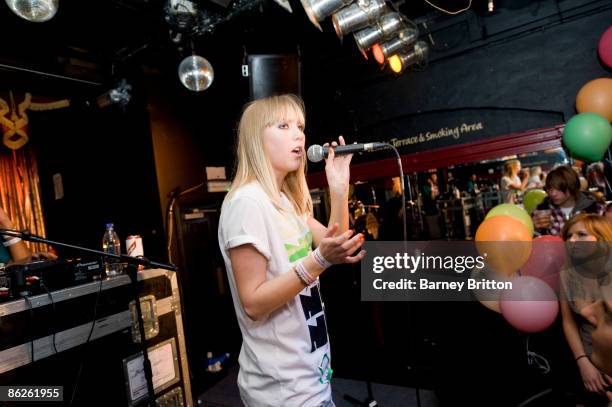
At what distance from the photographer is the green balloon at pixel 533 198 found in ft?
14.7

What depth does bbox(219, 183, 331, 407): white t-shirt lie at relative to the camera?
3.81 ft

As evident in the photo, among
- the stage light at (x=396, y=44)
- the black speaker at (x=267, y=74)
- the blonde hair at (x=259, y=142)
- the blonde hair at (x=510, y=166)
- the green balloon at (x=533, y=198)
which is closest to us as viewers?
the blonde hair at (x=259, y=142)

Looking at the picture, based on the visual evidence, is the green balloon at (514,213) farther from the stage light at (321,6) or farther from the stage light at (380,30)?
the stage light at (321,6)

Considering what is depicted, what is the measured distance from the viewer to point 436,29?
4.48 metres

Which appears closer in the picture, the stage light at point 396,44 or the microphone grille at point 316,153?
the microphone grille at point 316,153

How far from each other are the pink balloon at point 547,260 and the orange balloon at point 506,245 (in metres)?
0.05

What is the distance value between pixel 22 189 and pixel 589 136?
6265mm

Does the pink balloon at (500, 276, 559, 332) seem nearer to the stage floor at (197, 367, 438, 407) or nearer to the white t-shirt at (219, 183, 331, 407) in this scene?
the stage floor at (197, 367, 438, 407)

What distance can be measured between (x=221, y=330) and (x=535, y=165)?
14.7 feet

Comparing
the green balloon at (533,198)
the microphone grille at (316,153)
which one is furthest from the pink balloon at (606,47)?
the microphone grille at (316,153)

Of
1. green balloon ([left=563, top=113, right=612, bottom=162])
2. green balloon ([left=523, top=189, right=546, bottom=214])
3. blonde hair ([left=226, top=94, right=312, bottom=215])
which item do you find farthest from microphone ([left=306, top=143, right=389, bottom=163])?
green balloon ([left=523, top=189, right=546, bottom=214])

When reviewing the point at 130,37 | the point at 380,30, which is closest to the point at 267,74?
the point at 380,30

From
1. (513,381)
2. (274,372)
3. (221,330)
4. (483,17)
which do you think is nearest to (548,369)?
(513,381)

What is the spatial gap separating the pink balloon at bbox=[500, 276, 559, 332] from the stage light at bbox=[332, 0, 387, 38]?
7.58 ft
